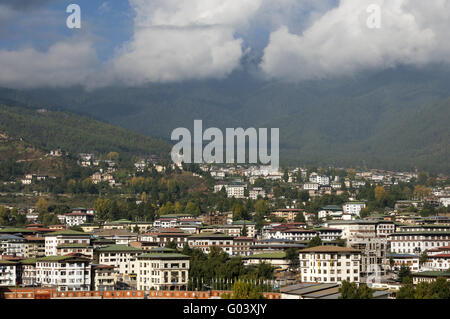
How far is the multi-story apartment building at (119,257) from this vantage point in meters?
93.9

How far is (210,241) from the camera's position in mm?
106500

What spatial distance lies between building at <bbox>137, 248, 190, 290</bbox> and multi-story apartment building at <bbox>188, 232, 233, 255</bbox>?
20.7 m

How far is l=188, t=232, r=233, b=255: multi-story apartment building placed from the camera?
106m

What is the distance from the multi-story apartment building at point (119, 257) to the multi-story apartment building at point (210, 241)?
11371mm

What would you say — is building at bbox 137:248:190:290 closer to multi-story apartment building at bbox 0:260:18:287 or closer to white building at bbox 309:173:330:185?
multi-story apartment building at bbox 0:260:18:287

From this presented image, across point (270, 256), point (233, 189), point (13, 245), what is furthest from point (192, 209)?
point (270, 256)

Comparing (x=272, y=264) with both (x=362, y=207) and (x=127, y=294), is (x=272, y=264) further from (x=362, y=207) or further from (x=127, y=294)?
(x=362, y=207)

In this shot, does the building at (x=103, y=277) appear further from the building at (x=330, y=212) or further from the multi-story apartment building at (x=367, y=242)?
the building at (x=330, y=212)

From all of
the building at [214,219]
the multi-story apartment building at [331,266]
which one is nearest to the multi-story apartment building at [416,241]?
the multi-story apartment building at [331,266]

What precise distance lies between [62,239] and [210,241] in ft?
49.5

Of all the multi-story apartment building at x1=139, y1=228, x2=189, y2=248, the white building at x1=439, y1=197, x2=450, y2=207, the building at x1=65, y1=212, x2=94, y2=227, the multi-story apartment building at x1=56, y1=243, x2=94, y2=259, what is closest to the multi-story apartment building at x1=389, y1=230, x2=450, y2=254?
the multi-story apartment building at x1=139, y1=228, x2=189, y2=248

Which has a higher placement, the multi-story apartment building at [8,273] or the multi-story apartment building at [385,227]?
the multi-story apartment building at [385,227]

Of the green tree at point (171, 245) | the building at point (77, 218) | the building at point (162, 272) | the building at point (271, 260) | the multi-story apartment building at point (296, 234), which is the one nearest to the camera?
the building at point (162, 272)

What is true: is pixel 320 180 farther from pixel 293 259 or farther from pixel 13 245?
pixel 293 259
